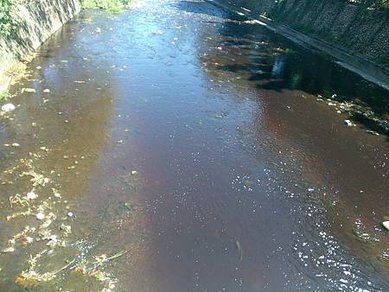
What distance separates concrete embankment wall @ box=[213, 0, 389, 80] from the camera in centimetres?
1952

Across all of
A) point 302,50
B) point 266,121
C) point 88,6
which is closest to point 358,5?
point 302,50

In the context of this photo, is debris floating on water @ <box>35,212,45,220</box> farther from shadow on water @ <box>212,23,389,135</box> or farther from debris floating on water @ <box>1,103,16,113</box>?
shadow on water @ <box>212,23,389,135</box>

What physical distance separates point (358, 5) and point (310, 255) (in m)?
18.3

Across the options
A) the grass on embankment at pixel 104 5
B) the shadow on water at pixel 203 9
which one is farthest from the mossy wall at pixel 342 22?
the grass on embankment at pixel 104 5

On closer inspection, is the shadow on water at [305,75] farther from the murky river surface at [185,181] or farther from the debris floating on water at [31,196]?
the debris floating on water at [31,196]

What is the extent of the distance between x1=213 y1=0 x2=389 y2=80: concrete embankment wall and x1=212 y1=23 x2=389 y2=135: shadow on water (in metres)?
1.40

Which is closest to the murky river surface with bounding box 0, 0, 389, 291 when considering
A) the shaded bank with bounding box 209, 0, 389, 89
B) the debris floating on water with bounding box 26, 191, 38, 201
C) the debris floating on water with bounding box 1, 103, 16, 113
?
the debris floating on water with bounding box 26, 191, 38, 201

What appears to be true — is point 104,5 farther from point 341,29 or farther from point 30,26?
point 341,29

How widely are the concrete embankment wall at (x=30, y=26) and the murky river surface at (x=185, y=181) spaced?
79 centimetres

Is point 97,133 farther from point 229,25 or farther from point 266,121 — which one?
point 229,25

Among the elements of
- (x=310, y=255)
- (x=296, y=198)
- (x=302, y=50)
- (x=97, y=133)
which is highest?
(x=310, y=255)

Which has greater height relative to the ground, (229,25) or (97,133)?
(97,133)

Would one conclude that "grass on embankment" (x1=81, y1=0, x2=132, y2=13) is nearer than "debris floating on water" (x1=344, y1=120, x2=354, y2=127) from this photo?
No

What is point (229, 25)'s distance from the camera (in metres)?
27.5
